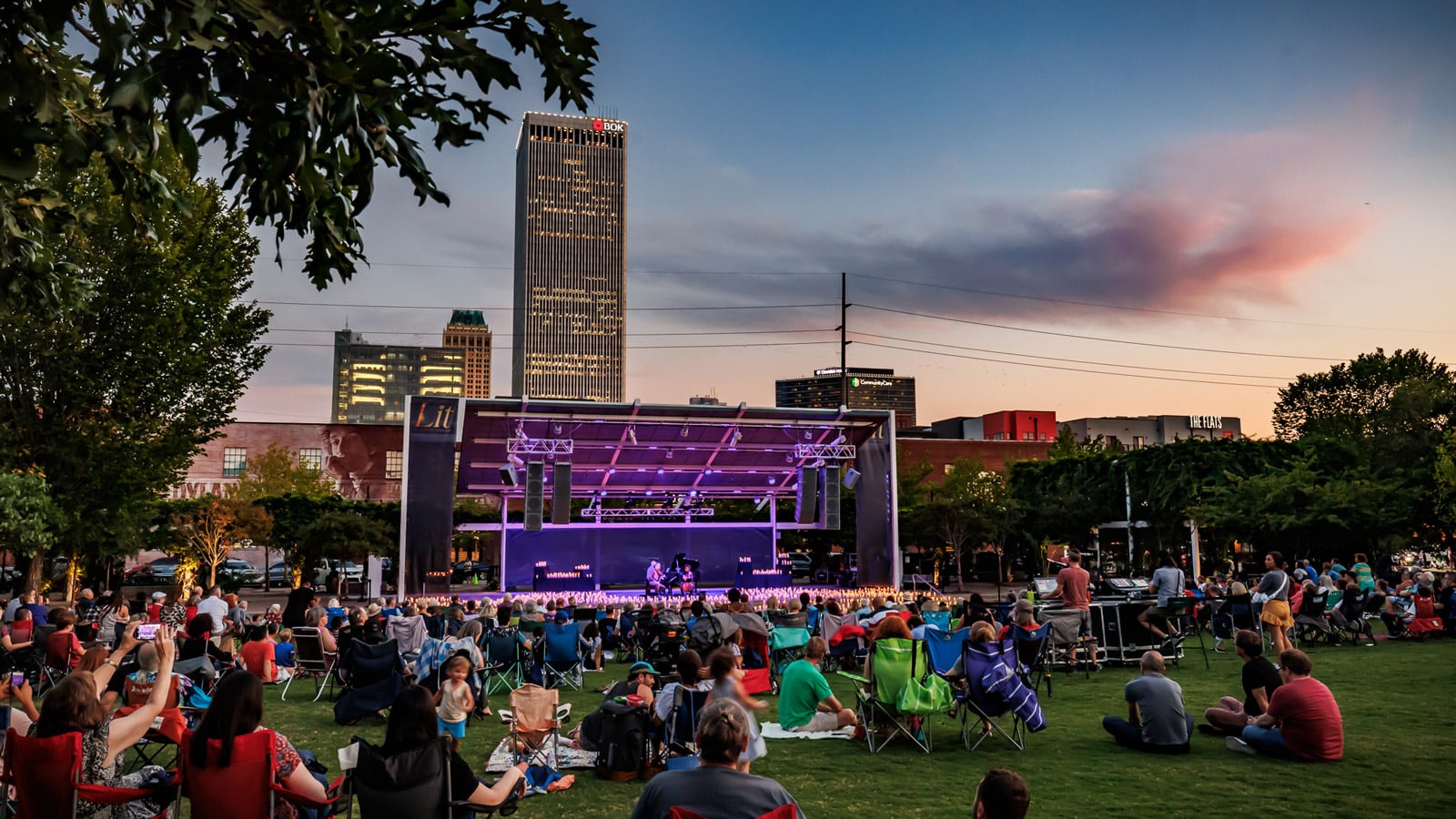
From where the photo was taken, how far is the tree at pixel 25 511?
53.2 ft

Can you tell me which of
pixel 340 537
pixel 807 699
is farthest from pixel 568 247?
pixel 807 699

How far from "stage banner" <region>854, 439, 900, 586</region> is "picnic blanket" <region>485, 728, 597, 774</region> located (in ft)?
69.4

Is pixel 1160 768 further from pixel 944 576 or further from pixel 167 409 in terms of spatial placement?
pixel 944 576

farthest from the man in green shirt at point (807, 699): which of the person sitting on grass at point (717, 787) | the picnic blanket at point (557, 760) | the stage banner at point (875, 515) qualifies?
the stage banner at point (875, 515)

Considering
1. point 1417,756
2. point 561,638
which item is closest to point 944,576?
point 561,638

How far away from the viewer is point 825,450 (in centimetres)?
2922

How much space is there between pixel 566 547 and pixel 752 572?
627 centimetres

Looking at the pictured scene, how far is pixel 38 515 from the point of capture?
17.0 metres

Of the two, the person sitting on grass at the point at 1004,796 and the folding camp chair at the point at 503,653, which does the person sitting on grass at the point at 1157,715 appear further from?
the folding camp chair at the point at 503,653

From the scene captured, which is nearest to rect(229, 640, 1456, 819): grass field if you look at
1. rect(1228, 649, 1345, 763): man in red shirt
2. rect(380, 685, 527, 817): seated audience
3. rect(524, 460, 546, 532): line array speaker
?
rect(1228, 649, 1345, 763): man in red shirt

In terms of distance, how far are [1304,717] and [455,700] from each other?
5971 mm

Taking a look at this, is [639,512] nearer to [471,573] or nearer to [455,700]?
[471,573]

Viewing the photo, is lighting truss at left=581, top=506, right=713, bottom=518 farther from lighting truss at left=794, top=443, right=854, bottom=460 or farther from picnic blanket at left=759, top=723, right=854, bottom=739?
picnic blanket at left=759, top=723, right=854, bottom=739

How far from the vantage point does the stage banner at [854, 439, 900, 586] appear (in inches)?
1098
